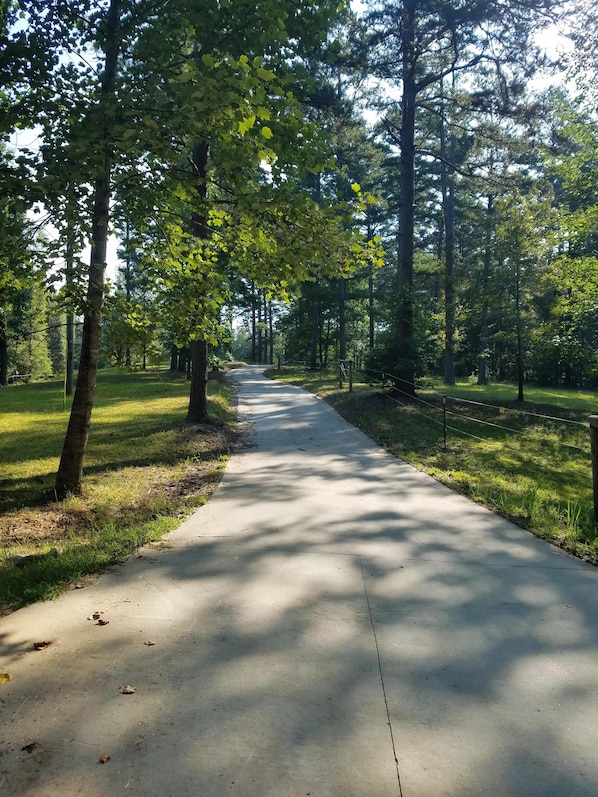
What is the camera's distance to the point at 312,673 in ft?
8.95

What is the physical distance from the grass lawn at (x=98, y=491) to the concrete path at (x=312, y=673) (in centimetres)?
44

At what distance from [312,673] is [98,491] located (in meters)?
4.98

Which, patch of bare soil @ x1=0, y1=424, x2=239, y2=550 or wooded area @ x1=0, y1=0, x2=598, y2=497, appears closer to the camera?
wooded area @ x1=0, y1=0, x2=598, y2=497

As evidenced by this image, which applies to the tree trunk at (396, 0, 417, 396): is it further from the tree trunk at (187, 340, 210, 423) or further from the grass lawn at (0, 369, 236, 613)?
the tree trunk at (187, 340, 210, 423)

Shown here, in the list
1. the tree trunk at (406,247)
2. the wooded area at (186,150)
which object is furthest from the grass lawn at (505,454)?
the wooded area at (186,150)

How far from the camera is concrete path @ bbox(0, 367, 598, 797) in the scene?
2051 mm

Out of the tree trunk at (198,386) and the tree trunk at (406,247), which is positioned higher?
the tree trunk at (406,247)

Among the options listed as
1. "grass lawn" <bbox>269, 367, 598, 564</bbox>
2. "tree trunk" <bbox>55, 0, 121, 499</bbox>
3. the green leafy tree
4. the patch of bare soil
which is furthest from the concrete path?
the green leafy tree

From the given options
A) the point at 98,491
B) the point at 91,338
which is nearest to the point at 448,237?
the point at 91,338

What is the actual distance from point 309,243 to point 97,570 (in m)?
3.18

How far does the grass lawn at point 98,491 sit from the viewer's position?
4234 mm

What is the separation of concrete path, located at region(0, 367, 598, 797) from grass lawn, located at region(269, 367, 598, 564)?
1134 mm

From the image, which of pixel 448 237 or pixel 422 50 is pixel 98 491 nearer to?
pixel 422 50

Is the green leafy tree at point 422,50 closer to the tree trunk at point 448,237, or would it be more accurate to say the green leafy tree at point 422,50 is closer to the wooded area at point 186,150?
the wooded area at point 186,150
